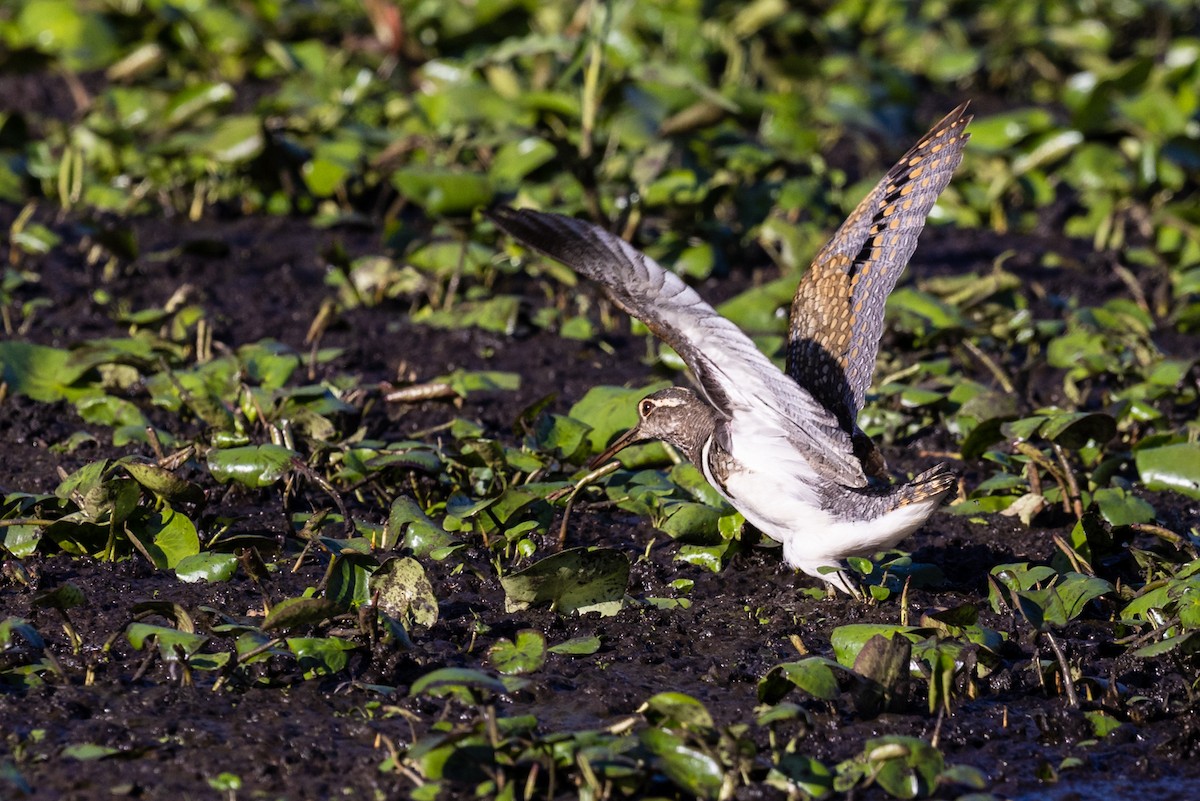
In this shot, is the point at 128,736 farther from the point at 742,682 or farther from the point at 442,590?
the point at 742,682

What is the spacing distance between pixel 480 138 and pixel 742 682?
4633 mm

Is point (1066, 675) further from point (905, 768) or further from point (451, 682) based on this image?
point (451, 682)

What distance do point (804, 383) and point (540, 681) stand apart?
1596mm

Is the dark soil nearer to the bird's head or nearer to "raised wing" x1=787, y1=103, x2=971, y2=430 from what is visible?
the bird's head

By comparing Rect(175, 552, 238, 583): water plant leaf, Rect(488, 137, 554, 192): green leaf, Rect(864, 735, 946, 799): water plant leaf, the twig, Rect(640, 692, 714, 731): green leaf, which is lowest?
Rect(488, 137, 554, 192): green leaf

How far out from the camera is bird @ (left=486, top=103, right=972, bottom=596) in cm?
486

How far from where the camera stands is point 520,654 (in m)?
4.71

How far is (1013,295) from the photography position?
8.47m

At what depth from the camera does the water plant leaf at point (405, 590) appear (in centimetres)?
486

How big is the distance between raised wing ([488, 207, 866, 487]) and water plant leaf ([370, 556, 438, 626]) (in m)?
1.07

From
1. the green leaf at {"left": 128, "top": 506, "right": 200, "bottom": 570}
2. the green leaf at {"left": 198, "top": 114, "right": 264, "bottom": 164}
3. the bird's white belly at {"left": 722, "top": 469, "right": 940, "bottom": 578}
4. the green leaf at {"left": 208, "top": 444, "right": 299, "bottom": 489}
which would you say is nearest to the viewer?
the bird's white belly at {"left": 722, "top": 469, "right": 940, "bottom": 578}

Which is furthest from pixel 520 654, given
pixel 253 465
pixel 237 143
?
pixel 237 143

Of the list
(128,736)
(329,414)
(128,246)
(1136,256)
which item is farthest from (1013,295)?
(128,736)

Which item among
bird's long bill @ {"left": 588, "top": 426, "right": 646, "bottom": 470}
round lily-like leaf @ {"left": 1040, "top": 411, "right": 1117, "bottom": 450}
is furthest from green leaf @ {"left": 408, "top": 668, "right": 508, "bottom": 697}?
round lily-like leaf @ {"left": 1040, "top": 411, "right": 1117, "bottom": 450}
